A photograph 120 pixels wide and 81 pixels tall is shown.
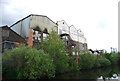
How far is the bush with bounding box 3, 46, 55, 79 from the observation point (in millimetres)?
16641

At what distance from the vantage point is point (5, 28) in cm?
2489

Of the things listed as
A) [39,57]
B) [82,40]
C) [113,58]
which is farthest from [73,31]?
[39,57]

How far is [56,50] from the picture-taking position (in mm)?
21656

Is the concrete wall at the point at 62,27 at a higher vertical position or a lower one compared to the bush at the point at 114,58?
higher

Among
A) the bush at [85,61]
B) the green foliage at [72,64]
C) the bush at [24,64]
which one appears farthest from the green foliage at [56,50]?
the bush at [85,61]

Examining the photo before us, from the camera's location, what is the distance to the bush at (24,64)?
54.6 ft

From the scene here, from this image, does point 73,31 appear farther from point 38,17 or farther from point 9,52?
point 9,52

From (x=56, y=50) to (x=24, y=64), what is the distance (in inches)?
218

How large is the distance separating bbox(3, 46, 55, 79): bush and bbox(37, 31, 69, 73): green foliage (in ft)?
13.5

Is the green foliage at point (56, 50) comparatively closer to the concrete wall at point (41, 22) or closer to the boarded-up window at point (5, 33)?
the boarded-up window at point (5, 33)

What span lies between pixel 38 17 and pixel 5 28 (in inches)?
280

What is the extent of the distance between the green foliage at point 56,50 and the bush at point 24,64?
411 centimetres

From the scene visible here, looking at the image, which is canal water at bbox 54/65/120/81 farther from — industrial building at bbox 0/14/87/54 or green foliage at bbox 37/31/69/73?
industrial building at bbox 0/14/87/54

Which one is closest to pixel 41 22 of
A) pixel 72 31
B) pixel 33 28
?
pixel 33 28
